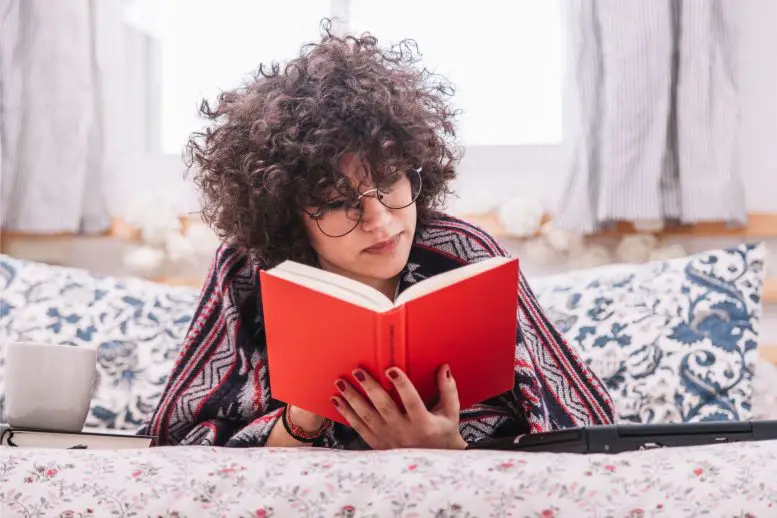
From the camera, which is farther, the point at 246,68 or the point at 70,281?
the point at 246,68

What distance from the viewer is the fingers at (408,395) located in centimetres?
90

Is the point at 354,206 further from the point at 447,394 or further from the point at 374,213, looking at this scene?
the point at 447,394

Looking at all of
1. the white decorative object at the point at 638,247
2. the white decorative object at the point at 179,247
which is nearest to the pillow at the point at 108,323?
the white decorative object at the point at 179,247

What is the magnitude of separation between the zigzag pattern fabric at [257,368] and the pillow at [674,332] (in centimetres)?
32

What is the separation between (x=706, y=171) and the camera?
1926mm

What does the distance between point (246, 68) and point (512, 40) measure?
79 cm

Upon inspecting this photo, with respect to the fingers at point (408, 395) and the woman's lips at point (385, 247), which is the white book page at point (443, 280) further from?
the woman's lips at point (385, 247)

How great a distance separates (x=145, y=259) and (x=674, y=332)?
1.38 meters

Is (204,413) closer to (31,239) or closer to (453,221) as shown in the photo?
(453,221)

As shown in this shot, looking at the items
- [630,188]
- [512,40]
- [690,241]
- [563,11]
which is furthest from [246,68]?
[690,241]

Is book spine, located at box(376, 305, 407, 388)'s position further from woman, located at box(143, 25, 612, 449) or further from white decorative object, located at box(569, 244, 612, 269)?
white decorative object, located at box(569, 244, 612, 269)

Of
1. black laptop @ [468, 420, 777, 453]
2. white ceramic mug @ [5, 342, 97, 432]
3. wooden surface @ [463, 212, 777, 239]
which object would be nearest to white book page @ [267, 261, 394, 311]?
black laptop @ [468, 420, 777, 453]

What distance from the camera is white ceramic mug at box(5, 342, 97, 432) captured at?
1062 millimetres

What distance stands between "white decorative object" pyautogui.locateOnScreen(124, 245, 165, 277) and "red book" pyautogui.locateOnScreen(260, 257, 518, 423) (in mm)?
1336
